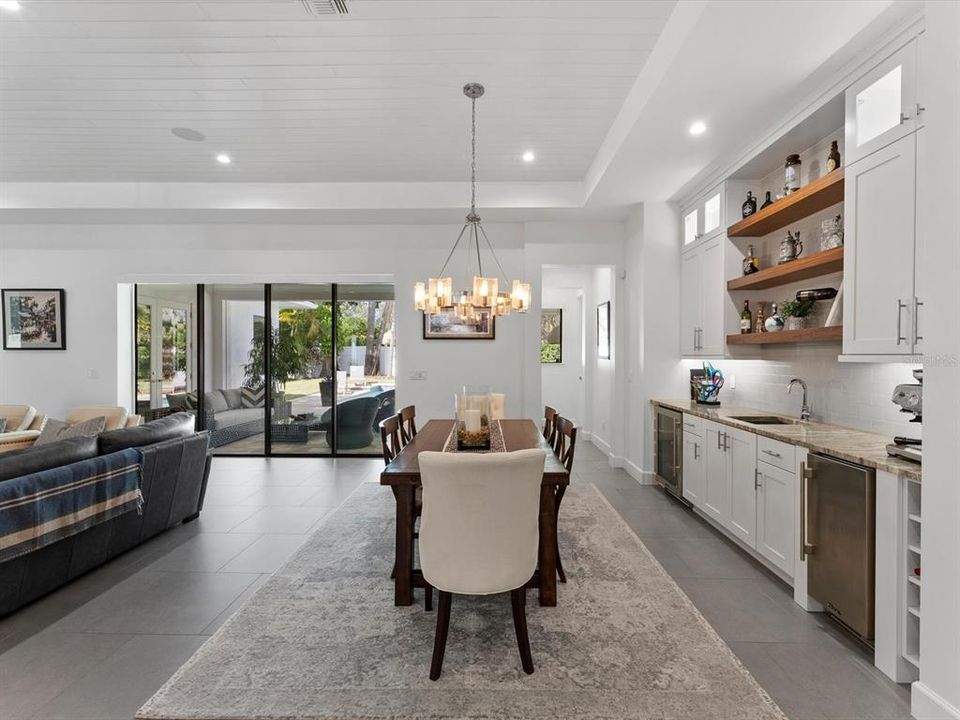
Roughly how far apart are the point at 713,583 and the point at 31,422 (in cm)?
650

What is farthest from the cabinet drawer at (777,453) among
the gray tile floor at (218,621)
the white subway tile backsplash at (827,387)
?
the gray tile floor at (218,621)

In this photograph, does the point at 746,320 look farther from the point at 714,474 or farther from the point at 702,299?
the point at 714,474

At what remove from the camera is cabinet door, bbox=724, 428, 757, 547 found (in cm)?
302

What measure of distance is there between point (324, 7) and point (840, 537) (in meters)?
3.63

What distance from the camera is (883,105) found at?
2.47m

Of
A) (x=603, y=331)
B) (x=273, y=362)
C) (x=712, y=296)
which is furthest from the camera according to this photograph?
A: (x=603, y=331)

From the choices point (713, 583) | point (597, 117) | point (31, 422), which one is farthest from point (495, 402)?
point (31, 422)

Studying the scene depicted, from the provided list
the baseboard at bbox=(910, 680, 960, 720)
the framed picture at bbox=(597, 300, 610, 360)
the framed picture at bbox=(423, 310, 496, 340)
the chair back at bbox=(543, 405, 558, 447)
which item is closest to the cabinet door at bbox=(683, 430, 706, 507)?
the chair back at bbox=(543, 405, 558, 447)

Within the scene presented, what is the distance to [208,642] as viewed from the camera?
7.09ft

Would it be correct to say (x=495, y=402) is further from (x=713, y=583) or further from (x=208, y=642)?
(x=208, y=642)

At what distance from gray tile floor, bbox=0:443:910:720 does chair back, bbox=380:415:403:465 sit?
1.04 metres

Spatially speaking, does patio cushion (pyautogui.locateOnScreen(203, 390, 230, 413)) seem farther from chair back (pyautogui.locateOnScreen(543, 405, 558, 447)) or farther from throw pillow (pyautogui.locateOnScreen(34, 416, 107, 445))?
chair back (pyautogui.locateOnScreen(543, 405, 558, 447))

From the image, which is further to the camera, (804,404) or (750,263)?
(750,263)

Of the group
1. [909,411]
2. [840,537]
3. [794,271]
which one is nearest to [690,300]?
[794,271]
